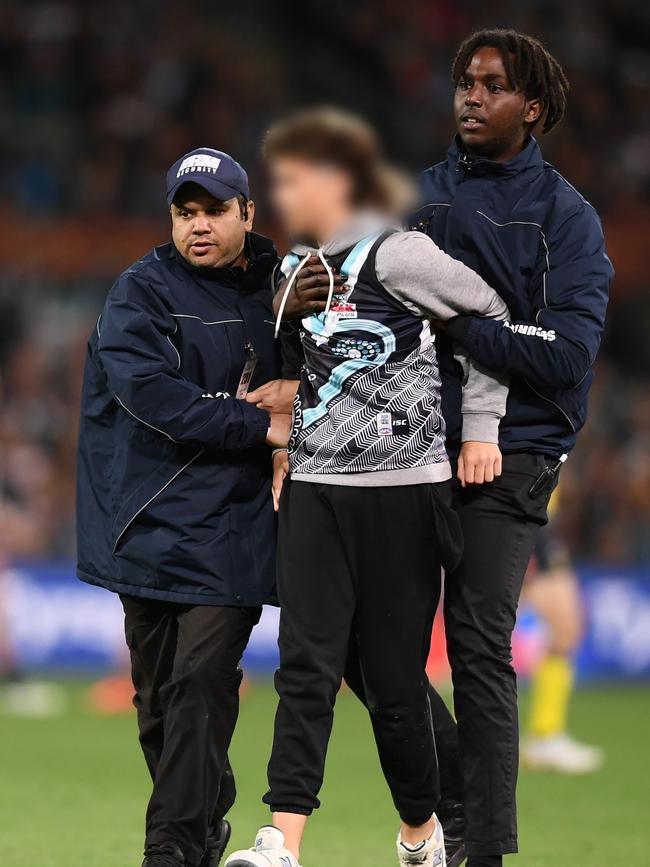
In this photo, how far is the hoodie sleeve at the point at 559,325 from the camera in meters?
4.12

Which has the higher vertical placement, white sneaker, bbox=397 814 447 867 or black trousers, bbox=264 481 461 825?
black trousers, bbox=264 481 461 825

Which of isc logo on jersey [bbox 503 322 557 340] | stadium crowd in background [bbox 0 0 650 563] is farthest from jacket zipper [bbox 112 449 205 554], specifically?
stadium crowd in background [bbox 0 0 650 563]

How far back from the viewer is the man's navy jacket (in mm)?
4391

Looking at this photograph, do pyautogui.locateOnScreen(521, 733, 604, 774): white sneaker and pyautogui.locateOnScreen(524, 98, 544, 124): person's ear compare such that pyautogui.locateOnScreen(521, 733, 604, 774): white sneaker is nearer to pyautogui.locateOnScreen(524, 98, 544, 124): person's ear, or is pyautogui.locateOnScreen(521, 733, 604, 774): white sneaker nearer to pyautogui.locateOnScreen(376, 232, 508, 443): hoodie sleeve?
pyautogui.locateOnScreen(376, 232, 508, 443): hoodie sleeve

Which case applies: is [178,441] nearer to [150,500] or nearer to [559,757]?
[150,500]

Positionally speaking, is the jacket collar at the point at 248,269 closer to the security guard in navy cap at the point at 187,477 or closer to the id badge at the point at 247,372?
the security guard in navy cap at the point at 187,477

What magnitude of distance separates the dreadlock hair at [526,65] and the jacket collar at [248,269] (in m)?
0.79

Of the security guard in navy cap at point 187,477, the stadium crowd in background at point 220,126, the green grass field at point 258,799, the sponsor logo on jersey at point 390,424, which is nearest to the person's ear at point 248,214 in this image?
the security guard in navy cap at point 187,477

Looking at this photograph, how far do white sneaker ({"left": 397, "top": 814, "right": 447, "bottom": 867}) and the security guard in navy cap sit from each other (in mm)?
589

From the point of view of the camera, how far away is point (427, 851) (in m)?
4.49

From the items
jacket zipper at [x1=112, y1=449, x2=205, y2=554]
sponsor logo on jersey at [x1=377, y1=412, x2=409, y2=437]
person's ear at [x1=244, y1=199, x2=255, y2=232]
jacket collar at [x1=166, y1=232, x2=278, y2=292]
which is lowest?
jacket zipper at [x1=112, y1=449, x2=205, y2=554]

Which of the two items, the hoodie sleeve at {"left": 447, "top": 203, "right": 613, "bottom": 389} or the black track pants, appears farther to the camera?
the black track pants

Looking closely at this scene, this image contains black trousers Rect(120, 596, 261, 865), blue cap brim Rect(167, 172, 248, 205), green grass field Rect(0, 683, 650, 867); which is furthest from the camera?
green grass field Rect(0, 683, 650, 867)

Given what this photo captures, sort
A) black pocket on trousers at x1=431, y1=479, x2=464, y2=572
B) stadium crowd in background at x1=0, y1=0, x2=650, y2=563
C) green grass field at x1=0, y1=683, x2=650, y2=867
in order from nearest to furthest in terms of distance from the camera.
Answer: black pocket on trousers at x1=431, y1=479, x2=464, y2=572 < green grass field at x1=0, y1=683, x2=650, y2=867 < stadium crowd in background at x1=0, y1=0, x2=650, y2=563
